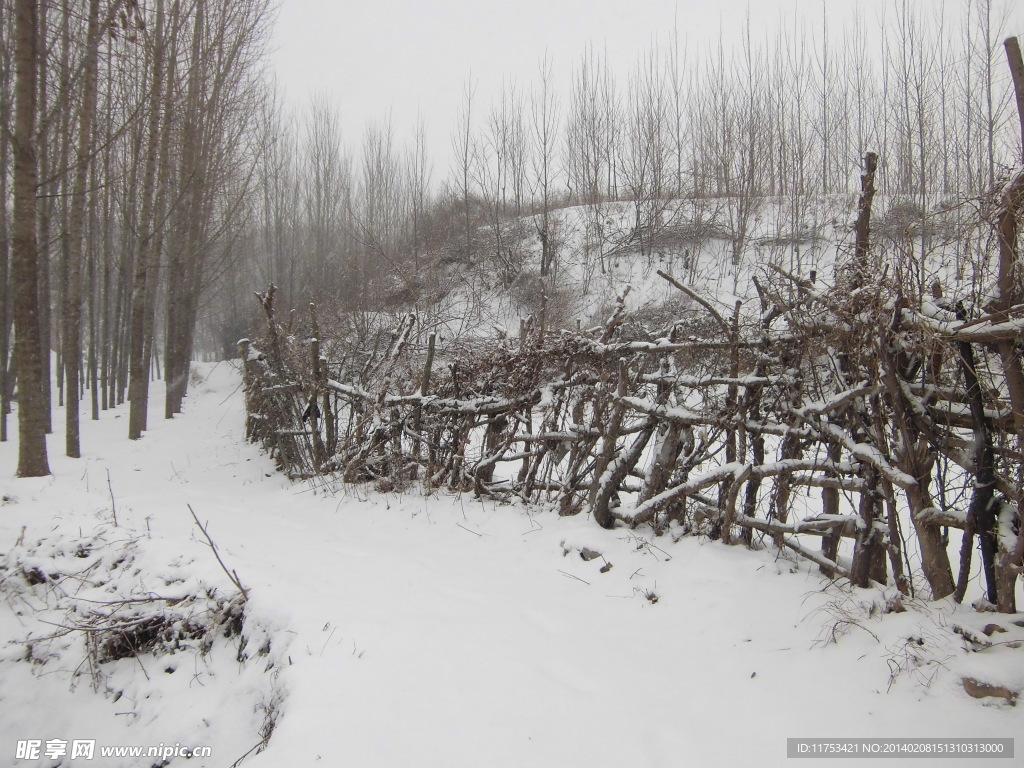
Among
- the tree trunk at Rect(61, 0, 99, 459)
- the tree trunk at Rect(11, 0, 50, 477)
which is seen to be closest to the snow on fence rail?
the tree trunk at Rect(11, 0, 50, 477)

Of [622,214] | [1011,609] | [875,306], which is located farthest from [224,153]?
[1011,609]

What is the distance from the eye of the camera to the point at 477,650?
326cm

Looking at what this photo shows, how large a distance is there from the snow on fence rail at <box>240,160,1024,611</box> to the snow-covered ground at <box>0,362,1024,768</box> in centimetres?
30

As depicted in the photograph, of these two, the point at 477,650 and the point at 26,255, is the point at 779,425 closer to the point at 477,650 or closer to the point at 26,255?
the point at 477,650

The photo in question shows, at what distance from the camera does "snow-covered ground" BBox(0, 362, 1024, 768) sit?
2486 millimetres

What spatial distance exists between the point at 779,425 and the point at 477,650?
88.4 inches

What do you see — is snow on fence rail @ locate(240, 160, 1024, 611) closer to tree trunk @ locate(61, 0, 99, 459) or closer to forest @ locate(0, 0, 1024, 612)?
forest @ locate(0, 0, 1024, 612)

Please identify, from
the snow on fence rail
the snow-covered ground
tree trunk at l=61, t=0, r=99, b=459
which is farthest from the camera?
tree trunk at l=61, t=0, r=99, b=459

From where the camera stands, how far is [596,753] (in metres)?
2.48

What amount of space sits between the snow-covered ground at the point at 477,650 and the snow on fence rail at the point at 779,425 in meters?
0.30

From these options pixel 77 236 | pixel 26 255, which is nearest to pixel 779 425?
pixel 26 255

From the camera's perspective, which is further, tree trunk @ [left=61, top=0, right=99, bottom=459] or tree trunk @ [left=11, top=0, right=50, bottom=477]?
tree trunk @ [left=61, top=0, right=99, bottom=459]

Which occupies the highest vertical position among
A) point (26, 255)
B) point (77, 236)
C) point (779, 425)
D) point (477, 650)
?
point (77, 236)

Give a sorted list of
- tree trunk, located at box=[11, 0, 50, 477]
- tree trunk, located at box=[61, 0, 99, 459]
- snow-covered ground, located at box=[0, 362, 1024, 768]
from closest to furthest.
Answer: snow-covered ground, located at box=[0, 362, 1024, 768]
tree trunk, located at box=[11, 0, 50, 477]
tree trunk, located at box=[61, 0, 99, 459]
